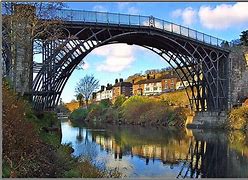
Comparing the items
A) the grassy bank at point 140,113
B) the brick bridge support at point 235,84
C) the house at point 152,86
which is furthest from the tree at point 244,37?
the house at point 152,86

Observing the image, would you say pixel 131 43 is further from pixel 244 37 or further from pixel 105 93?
pixel 105 93

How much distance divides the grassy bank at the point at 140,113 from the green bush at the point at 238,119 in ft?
29.0

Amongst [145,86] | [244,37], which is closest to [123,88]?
[145,86]

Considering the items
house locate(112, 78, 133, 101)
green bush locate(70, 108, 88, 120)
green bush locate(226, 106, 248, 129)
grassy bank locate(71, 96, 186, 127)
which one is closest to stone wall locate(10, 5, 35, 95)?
green bush locate(226, 106, 248, 129)

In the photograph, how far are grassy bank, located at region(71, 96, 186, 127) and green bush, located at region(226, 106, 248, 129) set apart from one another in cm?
884

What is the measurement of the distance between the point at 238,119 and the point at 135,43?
526 inches

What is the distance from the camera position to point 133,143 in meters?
28.6

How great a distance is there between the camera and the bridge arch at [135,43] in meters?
28.4

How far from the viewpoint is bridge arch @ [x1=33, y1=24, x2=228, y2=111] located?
1119 inches

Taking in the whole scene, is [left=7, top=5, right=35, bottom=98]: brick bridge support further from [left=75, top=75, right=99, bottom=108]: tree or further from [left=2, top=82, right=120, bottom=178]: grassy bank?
[left=75, top=75, right=99, bottom=108]: tree

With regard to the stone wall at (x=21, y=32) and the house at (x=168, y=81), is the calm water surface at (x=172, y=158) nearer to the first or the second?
the stone wall at (x=21, y=32)

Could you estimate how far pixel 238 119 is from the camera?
3884 centimetres

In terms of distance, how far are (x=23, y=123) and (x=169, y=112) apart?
40134 mm

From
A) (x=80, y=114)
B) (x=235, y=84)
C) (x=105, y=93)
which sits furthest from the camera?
(x=105, y=93)
